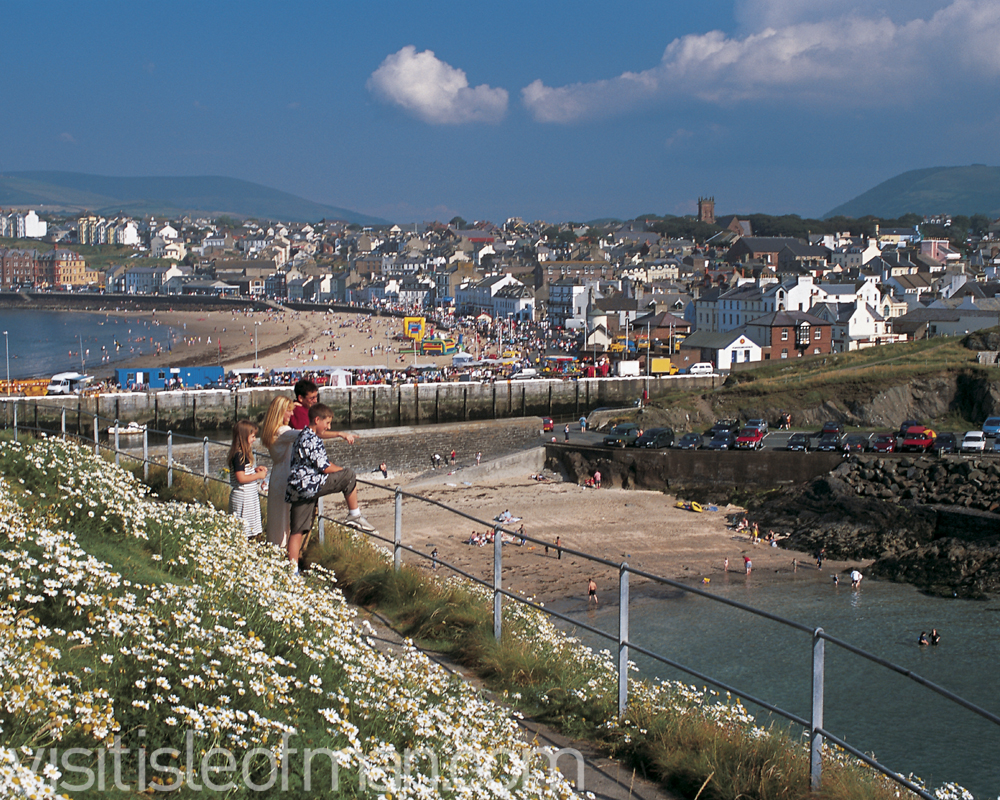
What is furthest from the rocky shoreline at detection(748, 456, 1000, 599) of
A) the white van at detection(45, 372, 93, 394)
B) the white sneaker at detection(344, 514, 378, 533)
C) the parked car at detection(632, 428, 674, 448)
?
the white van at detection(45, 372, 93, 394)

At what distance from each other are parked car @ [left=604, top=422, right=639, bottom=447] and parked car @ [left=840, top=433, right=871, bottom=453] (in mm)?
7177

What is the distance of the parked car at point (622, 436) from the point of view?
34875 millimetres

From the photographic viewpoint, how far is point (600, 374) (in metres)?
55.8

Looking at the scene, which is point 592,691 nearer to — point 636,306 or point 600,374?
point 600,374

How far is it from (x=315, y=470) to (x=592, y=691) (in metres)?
2.45

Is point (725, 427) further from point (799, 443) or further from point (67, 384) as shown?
point (67, 384)

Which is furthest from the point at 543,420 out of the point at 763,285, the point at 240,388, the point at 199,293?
the point at 199,293

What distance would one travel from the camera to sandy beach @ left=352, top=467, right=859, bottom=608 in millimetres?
21125

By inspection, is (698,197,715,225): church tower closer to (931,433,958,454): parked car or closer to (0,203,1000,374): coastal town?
(0,203,1000,374): coastal town

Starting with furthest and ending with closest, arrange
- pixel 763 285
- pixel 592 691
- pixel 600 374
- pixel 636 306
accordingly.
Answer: pixel 636 306
pixel 763 285
pixel 600 374
pixel 592 691

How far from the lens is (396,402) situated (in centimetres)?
4647

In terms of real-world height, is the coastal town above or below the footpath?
above

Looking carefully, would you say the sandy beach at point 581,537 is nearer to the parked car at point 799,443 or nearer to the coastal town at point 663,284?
the parked car at point 799,443

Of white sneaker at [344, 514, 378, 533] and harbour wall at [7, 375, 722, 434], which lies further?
harbour wall at [7, 375, 722, 434]
